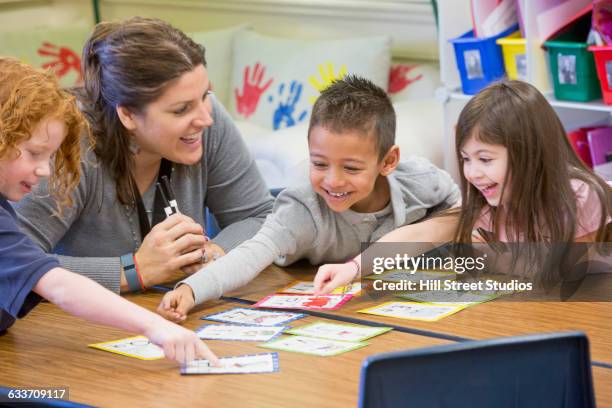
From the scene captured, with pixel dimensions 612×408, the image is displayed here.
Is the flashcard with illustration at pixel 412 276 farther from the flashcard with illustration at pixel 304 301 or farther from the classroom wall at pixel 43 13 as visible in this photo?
the classroom wall at pixel 43 13

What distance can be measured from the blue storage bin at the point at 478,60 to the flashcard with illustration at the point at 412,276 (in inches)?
50.6

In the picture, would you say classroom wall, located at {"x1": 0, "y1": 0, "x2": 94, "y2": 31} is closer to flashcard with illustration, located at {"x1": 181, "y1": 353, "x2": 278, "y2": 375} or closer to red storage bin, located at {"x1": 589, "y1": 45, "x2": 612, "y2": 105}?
red storage bin, located at {"x1": 589, "y1": 45, "x2": 612, "y2": 105}

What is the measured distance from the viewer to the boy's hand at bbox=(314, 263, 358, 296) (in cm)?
175

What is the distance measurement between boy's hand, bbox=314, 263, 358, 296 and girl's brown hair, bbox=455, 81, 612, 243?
33 cm

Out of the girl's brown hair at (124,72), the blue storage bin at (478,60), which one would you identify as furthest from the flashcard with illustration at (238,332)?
the blue storage bin at (478,60)

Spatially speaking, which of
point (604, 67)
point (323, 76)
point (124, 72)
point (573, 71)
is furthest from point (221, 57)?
point (124, 72)

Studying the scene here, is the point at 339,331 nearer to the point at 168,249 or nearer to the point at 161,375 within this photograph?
the point at 161,375

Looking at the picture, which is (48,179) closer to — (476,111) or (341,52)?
(476,111)

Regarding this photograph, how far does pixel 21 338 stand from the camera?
5.21 ft

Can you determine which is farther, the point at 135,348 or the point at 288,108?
the point at 288,108

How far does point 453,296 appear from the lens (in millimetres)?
1727

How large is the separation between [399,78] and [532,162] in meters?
1.95

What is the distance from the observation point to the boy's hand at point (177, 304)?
165 cm

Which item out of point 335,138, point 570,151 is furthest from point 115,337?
point 570,151
